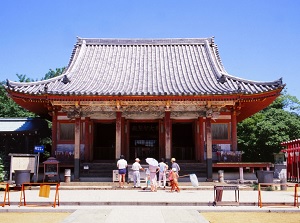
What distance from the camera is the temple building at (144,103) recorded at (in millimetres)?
21969

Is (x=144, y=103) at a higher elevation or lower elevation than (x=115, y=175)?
higher

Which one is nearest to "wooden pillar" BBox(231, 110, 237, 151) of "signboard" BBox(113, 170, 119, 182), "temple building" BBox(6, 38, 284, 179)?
"temple building" BBox(6, 38, 284, 179)

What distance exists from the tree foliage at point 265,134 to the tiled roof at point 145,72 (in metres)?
14.1

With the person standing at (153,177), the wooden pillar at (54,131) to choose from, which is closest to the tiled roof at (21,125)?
the wooden pillar at (54,131)

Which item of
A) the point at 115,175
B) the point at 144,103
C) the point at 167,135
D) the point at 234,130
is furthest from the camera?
the point at 234,130

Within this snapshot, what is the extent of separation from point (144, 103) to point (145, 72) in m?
4.95

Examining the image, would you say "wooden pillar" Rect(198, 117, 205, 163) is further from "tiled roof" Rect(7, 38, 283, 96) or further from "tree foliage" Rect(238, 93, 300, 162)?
"tree foliage" Rect(238, 93, 300, 162)

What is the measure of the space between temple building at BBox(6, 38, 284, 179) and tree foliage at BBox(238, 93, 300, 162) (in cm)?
1231

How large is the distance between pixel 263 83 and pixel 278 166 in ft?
17.2

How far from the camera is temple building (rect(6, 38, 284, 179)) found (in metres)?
22.0

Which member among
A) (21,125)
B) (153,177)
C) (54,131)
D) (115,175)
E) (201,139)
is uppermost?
(21,125)

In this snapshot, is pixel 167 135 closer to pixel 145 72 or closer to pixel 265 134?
pixel 145 72

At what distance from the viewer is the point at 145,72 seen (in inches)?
1066

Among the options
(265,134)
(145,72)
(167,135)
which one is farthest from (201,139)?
(265,134)
